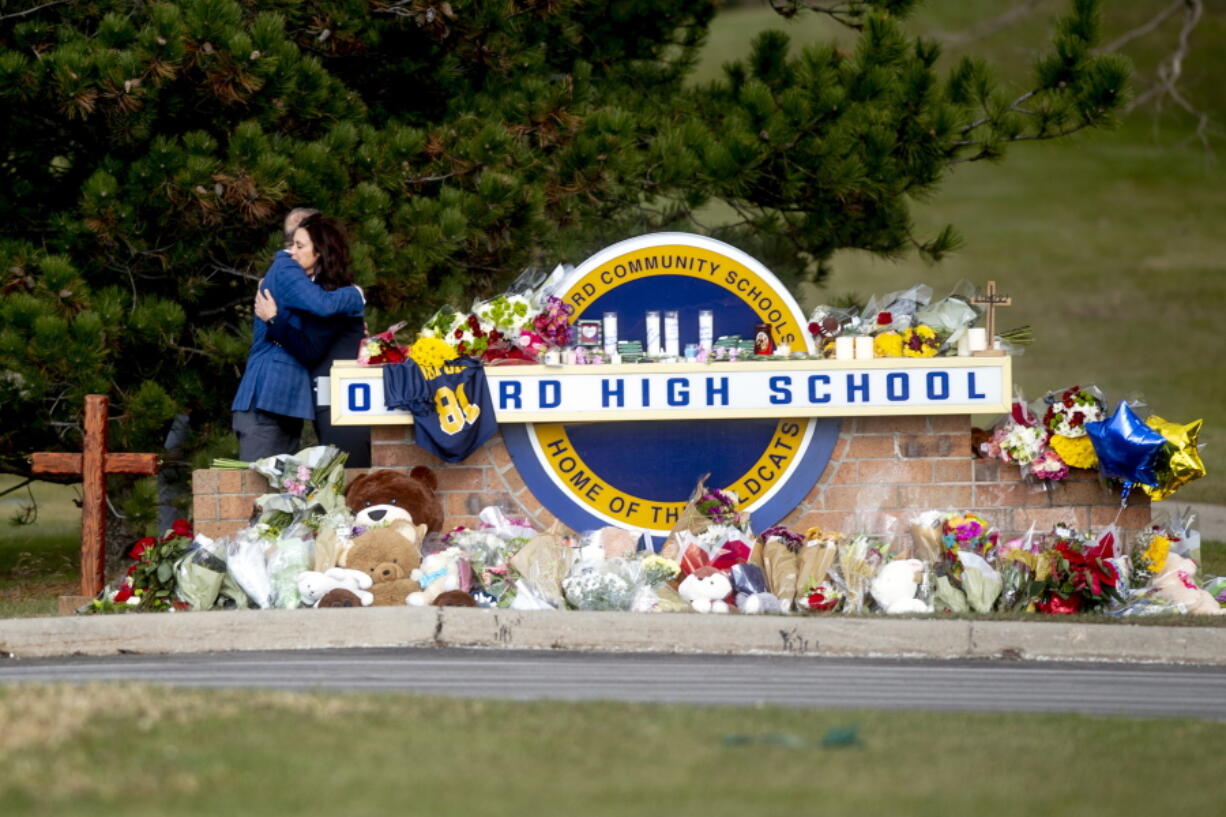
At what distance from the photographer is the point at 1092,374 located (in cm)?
3100

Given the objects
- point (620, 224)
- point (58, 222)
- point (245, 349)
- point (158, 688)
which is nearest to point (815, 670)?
point (158, 688)

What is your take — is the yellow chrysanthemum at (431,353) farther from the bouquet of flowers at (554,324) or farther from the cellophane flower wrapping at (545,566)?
the cellophane flower wrapping at (545,566)

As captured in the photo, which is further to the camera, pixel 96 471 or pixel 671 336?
pixel 671 336

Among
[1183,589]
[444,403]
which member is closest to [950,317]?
[1183,589]

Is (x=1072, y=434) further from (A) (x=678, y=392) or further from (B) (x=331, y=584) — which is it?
(B) (x=331, y=584)

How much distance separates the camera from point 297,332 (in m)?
9.27

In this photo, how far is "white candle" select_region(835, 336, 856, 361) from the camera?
941 cm

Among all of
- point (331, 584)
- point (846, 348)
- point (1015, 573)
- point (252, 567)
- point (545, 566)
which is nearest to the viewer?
point (331, 584)

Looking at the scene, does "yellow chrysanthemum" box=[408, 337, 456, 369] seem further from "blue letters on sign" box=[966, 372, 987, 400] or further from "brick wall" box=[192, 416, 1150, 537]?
"blue letters on sign" box=[966, 372, 987, 400]

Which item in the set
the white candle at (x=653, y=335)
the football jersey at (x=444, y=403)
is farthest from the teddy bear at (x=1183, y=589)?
the football jersey at (x=444, y=403)

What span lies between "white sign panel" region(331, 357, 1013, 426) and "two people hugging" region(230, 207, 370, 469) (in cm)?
27

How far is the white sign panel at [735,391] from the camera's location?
30.5 feet

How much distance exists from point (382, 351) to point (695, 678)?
3105mm

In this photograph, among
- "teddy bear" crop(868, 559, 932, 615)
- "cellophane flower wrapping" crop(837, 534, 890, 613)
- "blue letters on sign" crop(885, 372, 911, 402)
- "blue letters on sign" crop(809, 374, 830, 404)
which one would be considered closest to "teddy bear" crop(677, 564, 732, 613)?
"cellophane flower wrapping" crop(837, 534, 890, 613)
